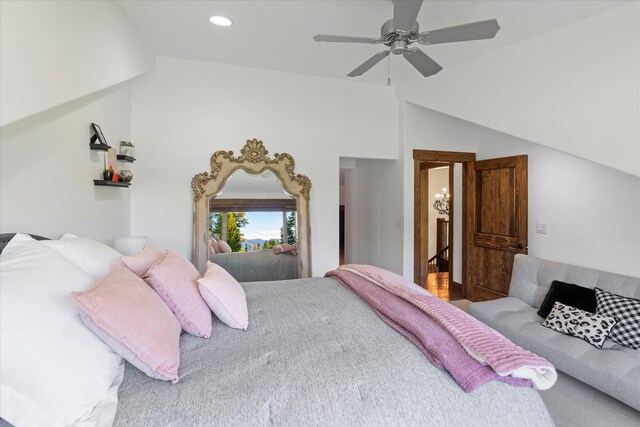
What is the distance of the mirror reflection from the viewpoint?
3.72 m

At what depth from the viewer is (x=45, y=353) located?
3.12 ft

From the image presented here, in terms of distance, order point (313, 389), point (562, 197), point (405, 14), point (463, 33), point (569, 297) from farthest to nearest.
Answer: point (562, 197)
point (569, 297)
point (463, 33)
point (405, 14)
point (313, 389)

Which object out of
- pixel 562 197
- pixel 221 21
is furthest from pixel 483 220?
pixel 221 21

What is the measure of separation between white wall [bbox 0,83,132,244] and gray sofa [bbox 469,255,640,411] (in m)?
3.30

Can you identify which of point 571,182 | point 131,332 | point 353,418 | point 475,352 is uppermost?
point 571,182

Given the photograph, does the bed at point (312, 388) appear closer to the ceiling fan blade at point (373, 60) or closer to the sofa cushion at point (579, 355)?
the sofa cushion at point (579, 355)

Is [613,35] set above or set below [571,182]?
above

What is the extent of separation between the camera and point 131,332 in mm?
1132

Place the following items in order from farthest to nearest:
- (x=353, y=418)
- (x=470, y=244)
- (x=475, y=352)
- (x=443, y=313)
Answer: (x=470, y=244), (x=443, y=313), (x=475, y=352), (x=353, y=418)

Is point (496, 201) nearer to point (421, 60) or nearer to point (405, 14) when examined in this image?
point (421, 60)

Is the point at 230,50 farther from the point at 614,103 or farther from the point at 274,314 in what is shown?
the point at 614,103

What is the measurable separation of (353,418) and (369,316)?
75 centimetres

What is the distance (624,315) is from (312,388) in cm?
255

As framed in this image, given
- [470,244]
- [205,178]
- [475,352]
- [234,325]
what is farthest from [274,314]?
[470,244]
